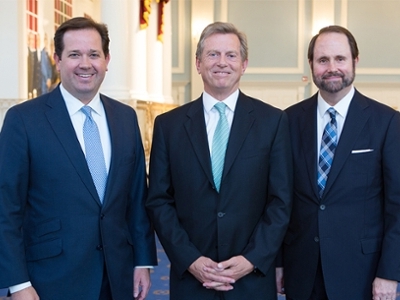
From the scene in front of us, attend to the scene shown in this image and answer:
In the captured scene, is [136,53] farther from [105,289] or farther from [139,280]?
[105,289]

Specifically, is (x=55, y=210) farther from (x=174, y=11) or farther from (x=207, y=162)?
(x=174, y=11)

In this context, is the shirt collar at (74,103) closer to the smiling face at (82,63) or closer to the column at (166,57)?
the smiling face at (82,63)

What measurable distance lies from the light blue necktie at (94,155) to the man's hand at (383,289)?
129 cm

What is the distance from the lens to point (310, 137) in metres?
2.98

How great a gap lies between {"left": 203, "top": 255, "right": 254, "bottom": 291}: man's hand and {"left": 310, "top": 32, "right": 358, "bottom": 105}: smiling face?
88 centimetres

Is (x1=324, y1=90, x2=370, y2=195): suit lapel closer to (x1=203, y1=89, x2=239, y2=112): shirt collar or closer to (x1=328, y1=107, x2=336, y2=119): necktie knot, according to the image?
(x1=328, y1=107, x2=336, y2=119): necktie knot

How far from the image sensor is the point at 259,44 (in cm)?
1694

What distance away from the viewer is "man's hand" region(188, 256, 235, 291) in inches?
107

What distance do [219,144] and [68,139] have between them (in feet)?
2.18

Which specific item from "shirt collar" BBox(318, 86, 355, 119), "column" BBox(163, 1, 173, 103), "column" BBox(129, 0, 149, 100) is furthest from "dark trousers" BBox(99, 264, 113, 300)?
"column" BBox(163, 1, 173, 103)

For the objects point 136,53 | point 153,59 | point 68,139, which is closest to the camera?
point 68,139

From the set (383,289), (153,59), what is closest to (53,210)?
(383,289)

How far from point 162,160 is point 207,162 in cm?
23

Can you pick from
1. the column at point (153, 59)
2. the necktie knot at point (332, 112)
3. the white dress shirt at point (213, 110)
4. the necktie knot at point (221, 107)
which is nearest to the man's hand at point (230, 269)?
the white dress shirt at point (213, 110)
